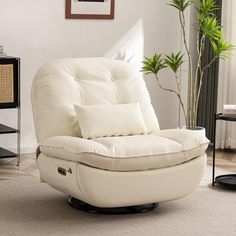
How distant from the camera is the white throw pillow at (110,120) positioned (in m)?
4.10

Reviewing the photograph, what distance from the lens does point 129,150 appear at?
3.81 m

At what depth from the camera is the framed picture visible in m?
5.84

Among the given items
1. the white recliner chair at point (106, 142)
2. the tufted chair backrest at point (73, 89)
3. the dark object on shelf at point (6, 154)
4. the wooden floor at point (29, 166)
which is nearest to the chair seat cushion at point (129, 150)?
the white recliner chair at point (106, 142)

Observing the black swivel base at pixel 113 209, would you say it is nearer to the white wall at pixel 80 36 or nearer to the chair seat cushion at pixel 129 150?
the chair seat cushion at pixel 129 150

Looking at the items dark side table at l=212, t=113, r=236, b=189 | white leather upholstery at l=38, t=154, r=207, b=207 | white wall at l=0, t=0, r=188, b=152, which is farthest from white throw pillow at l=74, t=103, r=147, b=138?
white wall at l=0, t=0, r=188, b=152

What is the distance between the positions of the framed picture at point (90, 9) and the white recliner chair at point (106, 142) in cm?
144

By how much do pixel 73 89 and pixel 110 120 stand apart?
1.07 ft

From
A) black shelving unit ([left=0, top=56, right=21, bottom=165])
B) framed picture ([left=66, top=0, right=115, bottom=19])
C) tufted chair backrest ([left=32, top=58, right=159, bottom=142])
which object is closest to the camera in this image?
tufted chair backrest ([left=32, top=58, right=159, bottom=142])

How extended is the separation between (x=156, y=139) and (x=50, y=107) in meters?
0.69

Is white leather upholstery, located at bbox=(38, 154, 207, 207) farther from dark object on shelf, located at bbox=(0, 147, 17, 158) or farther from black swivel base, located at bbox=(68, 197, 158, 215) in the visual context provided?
dark object on shelf, located at bbox=(0, 147, 17, 158)

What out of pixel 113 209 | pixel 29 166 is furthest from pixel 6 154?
pixel 113 209

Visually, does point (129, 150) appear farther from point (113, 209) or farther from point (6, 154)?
point (6, 154)

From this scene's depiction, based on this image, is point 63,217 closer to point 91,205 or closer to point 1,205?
point 91,205

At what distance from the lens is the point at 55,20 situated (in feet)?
19.0
